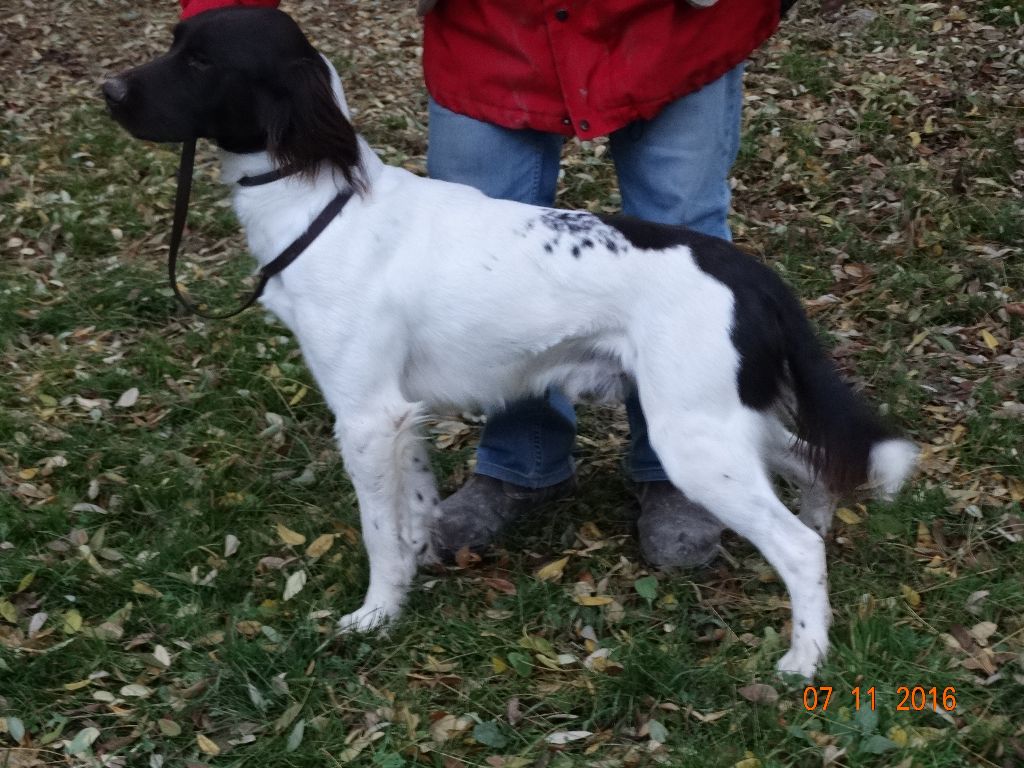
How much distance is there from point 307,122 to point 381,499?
1.02 metres

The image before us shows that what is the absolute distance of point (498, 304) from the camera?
9.61 ft

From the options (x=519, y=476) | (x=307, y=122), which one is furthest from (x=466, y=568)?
(x=307, y=122)

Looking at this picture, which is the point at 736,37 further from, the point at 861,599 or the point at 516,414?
the point at 861,599

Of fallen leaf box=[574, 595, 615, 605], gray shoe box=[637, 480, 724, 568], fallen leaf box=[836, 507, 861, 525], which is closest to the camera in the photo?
fallen leaf box=[574, 595, 615, 605]

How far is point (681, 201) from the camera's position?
126 inches

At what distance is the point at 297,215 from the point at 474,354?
584 mm

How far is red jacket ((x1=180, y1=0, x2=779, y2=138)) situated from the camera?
3006 millimetres

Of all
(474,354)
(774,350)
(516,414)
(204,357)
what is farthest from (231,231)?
(774,350)

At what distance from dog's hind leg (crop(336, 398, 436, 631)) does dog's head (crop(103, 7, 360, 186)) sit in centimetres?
69

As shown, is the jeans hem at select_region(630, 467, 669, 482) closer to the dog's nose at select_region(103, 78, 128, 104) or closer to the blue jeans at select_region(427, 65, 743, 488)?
the blue jeans at select_region(427, 65, 743, 488)

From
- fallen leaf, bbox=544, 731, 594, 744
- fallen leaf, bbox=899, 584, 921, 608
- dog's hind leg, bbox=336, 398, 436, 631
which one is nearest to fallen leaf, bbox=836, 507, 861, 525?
fallen leaf, bbox=899, 584, 921, 608

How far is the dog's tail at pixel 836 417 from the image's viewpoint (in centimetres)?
291

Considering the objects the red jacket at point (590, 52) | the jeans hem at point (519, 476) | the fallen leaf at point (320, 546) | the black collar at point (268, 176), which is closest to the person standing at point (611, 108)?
the red jacket at point (590, 52)

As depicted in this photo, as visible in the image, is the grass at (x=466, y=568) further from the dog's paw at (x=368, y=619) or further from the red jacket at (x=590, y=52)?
the red jacket at (x=590, y=52)
